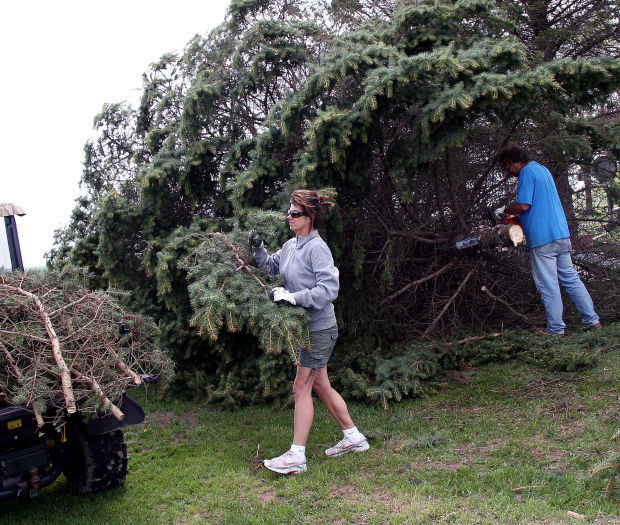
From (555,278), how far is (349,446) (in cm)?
303

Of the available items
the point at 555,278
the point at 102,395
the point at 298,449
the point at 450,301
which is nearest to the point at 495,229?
the point at 555,278

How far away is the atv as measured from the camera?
3.23m

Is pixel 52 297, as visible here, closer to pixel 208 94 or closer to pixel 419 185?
pixel 208 94

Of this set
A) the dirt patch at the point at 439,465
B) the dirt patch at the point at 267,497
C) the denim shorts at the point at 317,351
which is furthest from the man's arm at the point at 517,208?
the dirt patch at the point at 267,497

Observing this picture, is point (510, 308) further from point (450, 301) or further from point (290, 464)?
point (290, 464)

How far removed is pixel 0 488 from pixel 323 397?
217cm

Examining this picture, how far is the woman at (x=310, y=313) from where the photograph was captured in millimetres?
4000

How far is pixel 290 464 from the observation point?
3980 mm

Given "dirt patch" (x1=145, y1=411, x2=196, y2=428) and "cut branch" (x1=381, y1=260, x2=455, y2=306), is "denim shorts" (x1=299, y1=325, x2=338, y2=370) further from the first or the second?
"cut branch" (x1=381, y1=260, x2=455, y2=306)

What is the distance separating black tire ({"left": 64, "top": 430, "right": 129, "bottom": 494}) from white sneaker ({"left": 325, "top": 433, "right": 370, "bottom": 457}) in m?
1.51

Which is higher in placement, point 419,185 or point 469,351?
point 419,185

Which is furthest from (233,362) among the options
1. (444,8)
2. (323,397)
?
(444,8)

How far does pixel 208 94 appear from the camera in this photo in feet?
20.0

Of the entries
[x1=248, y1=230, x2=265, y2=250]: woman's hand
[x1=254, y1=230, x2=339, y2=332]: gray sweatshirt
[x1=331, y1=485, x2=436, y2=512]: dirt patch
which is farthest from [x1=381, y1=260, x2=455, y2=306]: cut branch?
[x1=331, y1=485, x2=436, y2=512]: dirt patch
